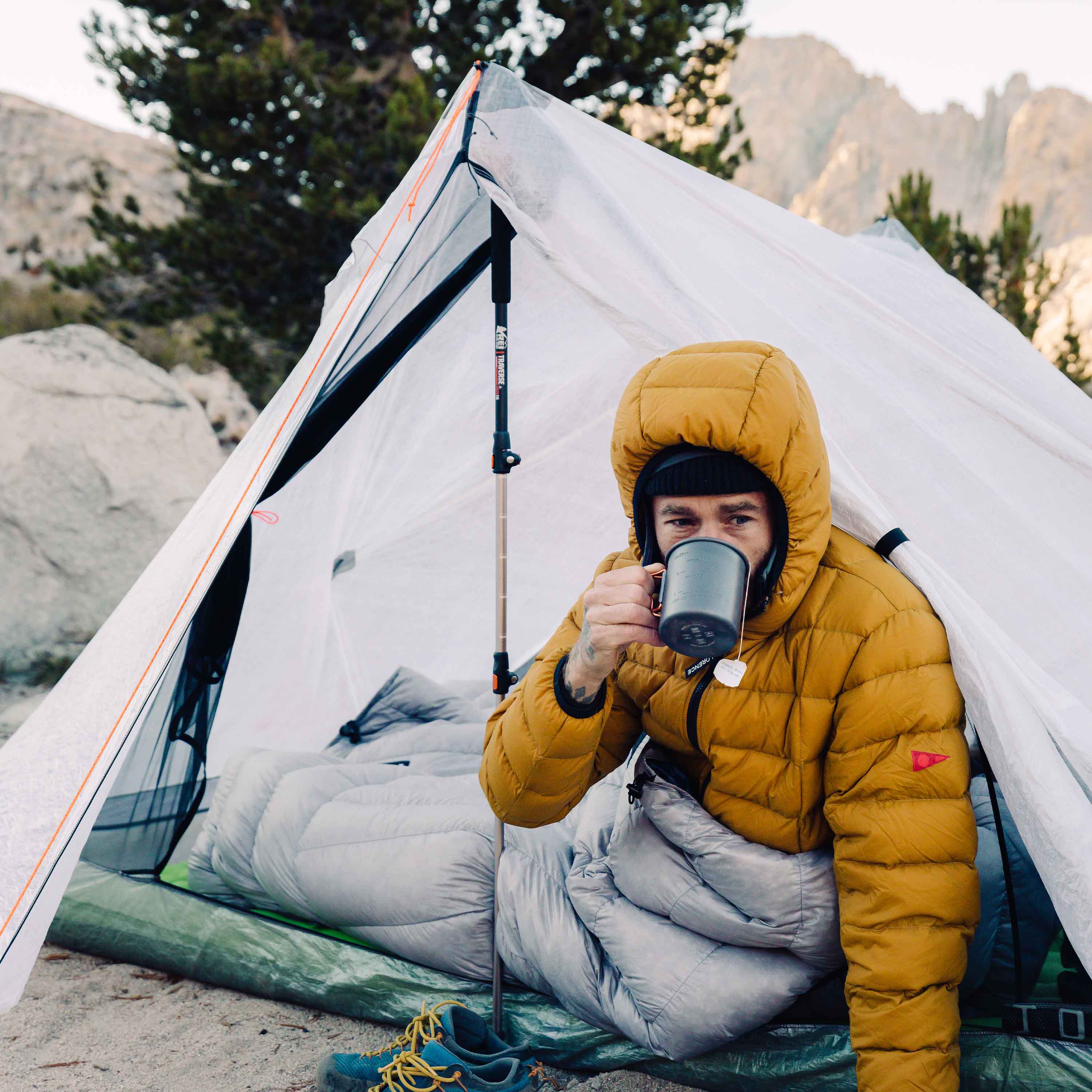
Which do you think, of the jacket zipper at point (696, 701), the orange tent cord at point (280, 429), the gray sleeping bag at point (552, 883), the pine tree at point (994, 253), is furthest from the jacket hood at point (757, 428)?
the pine tree at point (994, 253)

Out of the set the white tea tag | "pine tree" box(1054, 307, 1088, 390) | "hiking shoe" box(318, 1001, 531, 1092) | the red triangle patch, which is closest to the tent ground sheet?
"hiking shoe" box(318, 1001, 531, 1092)

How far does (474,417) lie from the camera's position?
2.78 metres

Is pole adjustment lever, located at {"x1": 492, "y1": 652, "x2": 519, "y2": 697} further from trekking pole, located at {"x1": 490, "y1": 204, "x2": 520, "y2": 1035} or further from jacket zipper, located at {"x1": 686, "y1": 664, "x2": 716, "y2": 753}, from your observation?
jacket zipper, located at {"x1": 686, "y1": 664, "x2": 716, "y2": 753}

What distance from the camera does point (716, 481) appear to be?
129 cm

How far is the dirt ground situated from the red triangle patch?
83 centimetres

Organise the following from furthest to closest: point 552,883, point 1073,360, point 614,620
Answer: point 1073,360 < point 552,883 < point 614,620

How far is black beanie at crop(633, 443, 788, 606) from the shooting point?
129 cm

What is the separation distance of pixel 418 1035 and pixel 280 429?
1.17m

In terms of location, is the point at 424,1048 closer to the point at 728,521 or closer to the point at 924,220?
the point at 728,521

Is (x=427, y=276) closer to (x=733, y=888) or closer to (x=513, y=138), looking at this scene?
(x=513, y=138)

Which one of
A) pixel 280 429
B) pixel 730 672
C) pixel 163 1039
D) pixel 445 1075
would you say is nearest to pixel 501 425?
pixel 280 429

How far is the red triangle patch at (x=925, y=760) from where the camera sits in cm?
127

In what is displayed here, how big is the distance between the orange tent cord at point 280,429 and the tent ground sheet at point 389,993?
63 centimetres

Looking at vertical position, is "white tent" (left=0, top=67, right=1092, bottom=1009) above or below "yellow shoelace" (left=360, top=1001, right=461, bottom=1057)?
above
